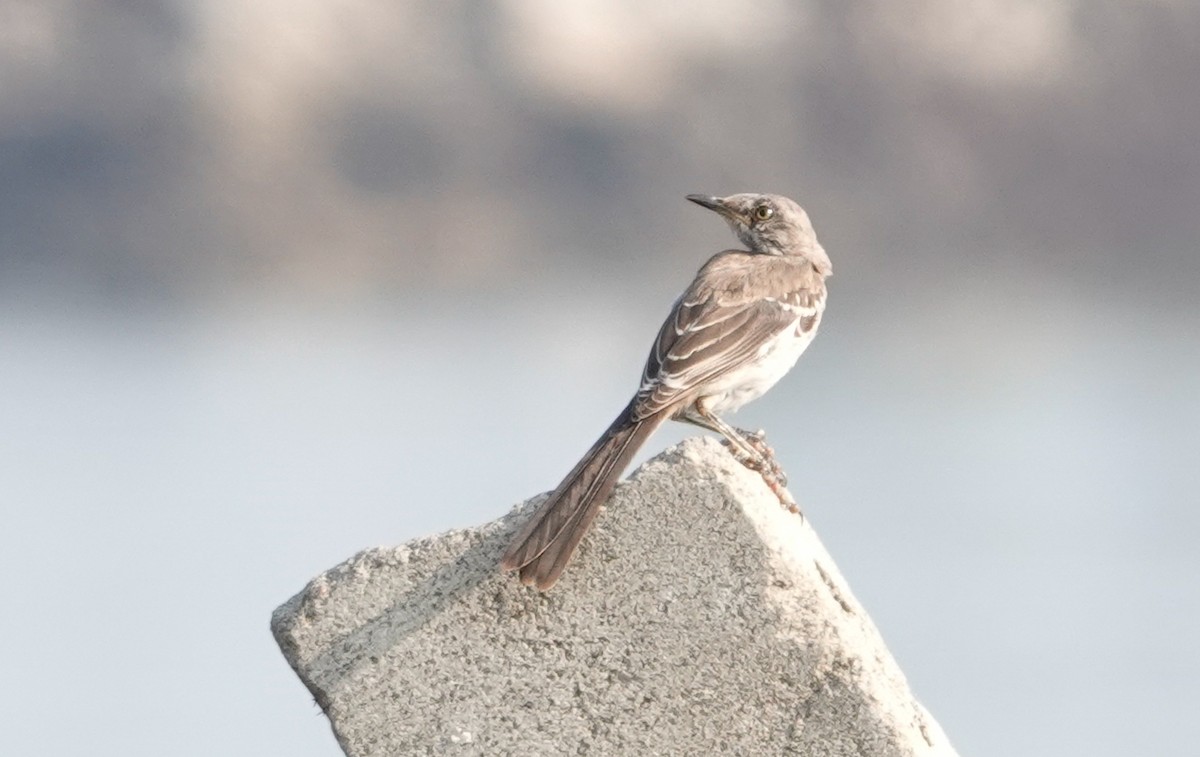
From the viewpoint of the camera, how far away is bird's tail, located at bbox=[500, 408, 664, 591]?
4.71 metres

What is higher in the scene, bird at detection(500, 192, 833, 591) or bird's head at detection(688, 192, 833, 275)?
bird's head at detection(688, 192, 833, 275)

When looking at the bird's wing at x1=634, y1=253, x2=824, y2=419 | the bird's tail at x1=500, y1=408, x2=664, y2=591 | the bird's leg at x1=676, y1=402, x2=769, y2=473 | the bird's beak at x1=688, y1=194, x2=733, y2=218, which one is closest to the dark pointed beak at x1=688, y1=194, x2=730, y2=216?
the bird's beak at x1=688, y1=194, x2=733, y2=218

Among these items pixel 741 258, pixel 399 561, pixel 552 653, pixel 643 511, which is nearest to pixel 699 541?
pixel 643 511

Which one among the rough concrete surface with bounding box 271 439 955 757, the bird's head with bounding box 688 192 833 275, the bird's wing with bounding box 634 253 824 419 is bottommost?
the rough concrete surface with bounding box 271 439 955 757

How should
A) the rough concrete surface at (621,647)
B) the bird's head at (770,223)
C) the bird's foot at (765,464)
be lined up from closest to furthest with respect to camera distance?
the rough concrete surface at (621,647) < the bird's foot at (765,464) < the bird's head at (770,223)

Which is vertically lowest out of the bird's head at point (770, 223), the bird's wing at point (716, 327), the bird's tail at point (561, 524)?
the bird's tail at point (561, 524)

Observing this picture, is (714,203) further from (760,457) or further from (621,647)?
(621,647)

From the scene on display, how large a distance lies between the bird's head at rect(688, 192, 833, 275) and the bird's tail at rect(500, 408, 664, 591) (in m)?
2.29

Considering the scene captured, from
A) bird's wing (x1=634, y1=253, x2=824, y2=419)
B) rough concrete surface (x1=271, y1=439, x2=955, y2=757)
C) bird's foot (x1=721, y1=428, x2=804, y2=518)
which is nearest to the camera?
rough concrete surface (x1=271, y1=439, x2=955, y2=757)

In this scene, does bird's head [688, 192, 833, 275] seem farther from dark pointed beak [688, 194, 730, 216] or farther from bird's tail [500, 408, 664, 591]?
bird's tail [500, 408, 664, 591]

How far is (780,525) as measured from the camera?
4945 mm

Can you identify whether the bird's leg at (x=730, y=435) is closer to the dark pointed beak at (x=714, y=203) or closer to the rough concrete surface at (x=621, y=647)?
the rough concrete surface at (x=621, y=647)

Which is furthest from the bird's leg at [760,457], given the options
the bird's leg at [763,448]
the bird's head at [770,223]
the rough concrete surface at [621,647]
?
the bird's head at [770,223]

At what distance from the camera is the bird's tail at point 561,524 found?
4707 millimetres
